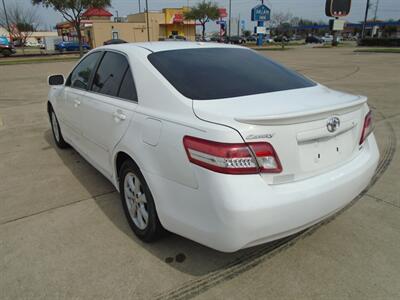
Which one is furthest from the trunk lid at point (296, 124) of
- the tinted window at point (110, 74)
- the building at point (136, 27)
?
the building at point (136, 27)

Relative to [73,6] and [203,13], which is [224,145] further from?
[203,13]

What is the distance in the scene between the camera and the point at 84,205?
3.44m

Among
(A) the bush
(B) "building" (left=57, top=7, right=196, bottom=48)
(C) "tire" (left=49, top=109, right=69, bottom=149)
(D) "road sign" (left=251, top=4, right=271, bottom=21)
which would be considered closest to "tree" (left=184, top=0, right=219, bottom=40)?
(B) "building" (left=57, top=7, right=196, bottom=48)

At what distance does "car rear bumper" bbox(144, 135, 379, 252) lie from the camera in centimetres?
192

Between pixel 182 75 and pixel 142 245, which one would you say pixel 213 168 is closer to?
pixel 182 75

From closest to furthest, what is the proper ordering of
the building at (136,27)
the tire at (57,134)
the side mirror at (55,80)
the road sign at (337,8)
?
1. the side mirror at (55,80)
2. the tire at (57,134)
3. the road sign at (337,8)
4. the building at (136,27)

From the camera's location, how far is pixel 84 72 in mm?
3924

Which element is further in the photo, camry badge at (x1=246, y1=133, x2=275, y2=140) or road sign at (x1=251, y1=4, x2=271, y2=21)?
road sign at (x1=251, y1=4, x2=271, y2=21)

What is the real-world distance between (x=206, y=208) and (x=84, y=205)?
6.24 feet

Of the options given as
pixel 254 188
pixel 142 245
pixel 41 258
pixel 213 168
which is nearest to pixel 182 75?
pixel 213 168

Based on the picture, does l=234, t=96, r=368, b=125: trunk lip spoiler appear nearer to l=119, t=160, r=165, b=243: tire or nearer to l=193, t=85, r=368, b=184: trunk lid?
Result: l=193, t=85, r=368, b=184: trunk lid

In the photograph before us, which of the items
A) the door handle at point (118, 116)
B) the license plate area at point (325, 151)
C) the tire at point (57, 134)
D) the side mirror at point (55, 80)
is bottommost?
the tire at point (57, 134)

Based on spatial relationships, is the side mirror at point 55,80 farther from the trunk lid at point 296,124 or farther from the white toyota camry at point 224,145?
the trunk lid at point 296,124

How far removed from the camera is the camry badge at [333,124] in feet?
7.22
